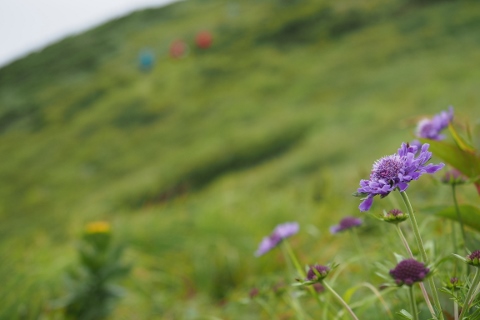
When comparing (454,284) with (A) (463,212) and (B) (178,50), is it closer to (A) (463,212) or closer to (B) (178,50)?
(A) (463,212)

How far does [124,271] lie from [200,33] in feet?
31.1

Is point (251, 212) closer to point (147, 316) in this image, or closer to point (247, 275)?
point (247, 275)

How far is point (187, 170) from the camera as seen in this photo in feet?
17.9

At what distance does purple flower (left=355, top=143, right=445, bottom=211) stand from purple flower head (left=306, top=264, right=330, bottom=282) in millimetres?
122

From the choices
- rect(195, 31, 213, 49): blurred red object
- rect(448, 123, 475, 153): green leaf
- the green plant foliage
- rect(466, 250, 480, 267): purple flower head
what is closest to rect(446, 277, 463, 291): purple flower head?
rect(466, 250, 480, 267): purple flower head

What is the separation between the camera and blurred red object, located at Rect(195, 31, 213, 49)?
10.5 m

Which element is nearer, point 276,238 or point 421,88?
point 276,238

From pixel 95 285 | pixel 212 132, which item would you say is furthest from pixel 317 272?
pixel 212 132

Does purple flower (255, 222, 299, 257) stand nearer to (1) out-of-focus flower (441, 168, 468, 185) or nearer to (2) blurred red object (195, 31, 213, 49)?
(1) out-of-focus flower (441, 168, 468, 185)

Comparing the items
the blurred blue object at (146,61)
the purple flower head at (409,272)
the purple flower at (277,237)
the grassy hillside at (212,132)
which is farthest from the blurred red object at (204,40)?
the purple flower head at (409,272)

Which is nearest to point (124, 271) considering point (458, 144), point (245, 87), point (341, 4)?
point (458, 144)

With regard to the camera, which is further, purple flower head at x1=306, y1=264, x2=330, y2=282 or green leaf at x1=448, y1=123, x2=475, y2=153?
green leaf at x1=448, y1=123, x2=475, y2=153

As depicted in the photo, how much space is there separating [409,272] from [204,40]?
10.4 metres

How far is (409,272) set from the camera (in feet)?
1.77
